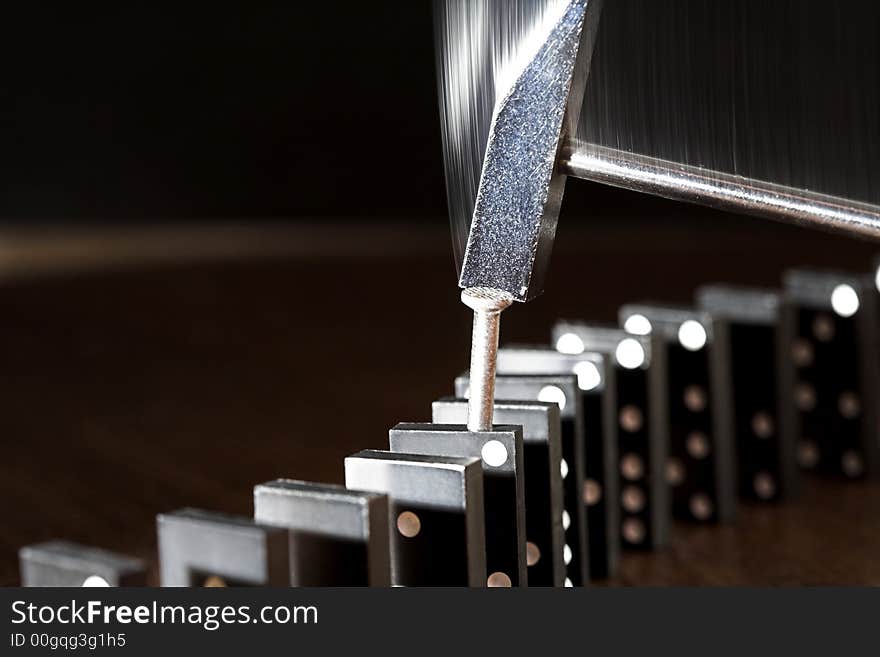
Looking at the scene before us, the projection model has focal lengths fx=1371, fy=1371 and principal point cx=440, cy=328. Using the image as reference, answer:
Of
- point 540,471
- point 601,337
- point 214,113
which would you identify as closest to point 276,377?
point 601,337

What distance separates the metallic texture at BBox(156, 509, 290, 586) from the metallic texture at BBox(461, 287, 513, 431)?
11 centimetres

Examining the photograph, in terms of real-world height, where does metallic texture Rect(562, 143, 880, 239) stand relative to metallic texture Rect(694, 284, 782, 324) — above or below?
above

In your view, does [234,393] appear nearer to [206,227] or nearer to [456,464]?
[456,464]

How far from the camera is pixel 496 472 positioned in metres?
0.55

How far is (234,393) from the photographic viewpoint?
3.59 ft

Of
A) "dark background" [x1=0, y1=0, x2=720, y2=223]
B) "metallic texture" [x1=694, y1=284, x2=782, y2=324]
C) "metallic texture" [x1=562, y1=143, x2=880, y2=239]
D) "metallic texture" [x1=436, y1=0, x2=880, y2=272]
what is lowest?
"metallic texture" [x1=694, y1=284, x2=782, y2=324]

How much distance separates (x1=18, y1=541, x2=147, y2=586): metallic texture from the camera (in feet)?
1.61

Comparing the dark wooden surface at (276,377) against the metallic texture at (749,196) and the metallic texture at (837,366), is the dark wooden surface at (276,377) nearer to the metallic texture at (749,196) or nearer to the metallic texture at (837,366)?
the metallic texture at (837,366)

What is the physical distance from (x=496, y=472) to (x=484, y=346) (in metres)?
0.05

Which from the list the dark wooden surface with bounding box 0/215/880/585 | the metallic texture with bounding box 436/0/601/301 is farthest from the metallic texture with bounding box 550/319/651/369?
the metallic texture with bounding box 436/0/601/301

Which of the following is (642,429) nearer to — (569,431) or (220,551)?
(569,431)

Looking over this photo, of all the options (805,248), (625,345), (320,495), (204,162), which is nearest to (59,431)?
(625,345)

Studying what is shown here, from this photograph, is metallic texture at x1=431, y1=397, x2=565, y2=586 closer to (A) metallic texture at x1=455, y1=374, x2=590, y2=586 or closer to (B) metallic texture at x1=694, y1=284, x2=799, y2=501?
(A) metallic texture at x1=455, y1=374, x2=590, y2=586

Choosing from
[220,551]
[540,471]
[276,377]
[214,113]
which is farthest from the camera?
[214,113]
